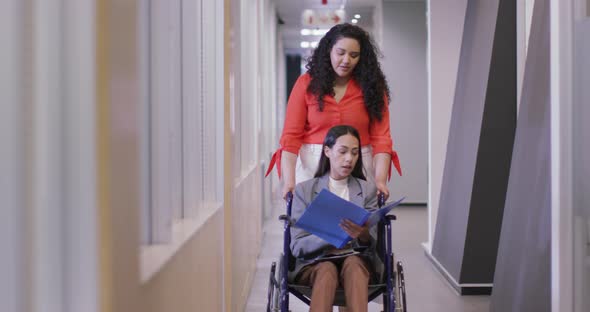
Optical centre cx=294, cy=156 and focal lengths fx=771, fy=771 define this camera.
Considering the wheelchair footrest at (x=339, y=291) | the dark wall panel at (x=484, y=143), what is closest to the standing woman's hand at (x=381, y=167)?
the wheelchair footrest at (x=339, y=291)

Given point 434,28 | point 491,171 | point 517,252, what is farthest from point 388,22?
point 517,252

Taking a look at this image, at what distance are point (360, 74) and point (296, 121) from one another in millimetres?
391

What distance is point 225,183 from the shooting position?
394 centimetres

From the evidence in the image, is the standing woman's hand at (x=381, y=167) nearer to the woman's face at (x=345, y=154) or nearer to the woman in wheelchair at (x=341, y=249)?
the woman in wheelchair at (x=341, y=249)

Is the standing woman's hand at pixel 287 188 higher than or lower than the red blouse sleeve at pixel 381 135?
lower

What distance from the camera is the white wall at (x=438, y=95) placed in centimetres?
735

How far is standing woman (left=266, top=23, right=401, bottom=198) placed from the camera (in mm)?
3752

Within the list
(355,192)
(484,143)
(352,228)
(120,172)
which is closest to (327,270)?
(352,228)

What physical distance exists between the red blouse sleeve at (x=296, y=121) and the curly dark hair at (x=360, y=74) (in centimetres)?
5

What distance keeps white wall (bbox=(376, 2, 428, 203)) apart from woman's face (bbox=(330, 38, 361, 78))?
8.24m

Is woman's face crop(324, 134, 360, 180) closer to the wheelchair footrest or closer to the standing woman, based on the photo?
the standing woman

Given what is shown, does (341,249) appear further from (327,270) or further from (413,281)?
(413,281)

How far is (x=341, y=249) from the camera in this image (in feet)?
10.9

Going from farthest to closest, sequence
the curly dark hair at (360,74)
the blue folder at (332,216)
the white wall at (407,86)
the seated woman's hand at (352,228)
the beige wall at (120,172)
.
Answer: the white wall at (407,86)
the curly dark hair at (360,74)
the seated woman's hand at (352,228)
the blue folder at (332,216)
the beige wall at (120,172)
